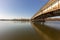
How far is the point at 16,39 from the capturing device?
13.3m

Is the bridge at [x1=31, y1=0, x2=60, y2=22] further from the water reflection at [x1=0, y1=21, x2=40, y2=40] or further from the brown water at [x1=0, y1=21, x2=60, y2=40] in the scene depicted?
the water reflection at [x1=0, y1=21, x2=40, y2=40]

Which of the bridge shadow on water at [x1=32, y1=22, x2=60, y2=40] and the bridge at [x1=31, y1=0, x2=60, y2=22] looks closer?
the bridge shadow on water at [x1=32, y1=22, x2=60, y2=40]

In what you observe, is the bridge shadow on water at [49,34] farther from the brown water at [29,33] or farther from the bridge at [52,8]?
the bridge at [52,8]

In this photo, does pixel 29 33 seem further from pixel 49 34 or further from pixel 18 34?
pixel 49 34

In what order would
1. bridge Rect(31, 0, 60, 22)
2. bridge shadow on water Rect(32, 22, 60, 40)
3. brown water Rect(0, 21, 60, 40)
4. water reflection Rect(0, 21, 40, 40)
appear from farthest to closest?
bridge Rect(31, 0, 60, 22), bridge shadow on water Rect(32, 22, 60, 40), brown water Rect(0, 21, 60, 40), water reflection Rect(0, 21, 40, 40)

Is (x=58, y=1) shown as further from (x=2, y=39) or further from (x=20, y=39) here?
(x=2, y=39)

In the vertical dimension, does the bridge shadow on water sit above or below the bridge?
below

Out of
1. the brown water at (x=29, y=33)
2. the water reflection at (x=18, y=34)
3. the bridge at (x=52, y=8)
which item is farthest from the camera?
the bridge at (x=52, y=8)

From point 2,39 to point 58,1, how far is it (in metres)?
9.83

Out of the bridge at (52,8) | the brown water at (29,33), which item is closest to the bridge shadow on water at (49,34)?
Answer: the brown water at (29,33)

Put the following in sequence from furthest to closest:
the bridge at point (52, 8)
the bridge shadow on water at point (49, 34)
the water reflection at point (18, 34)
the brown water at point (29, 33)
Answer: the bridge at point (52, 8) < the bridge shadow on water at point (49, 34) < the brown water at point (29, 33) < the water reflection at point (18, 34)

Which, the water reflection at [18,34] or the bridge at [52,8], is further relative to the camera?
the bridge at [52,8]

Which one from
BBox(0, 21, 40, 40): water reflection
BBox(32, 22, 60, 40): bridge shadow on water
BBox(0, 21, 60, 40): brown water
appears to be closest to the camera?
BBox(0, 21, 40, 40): water reflection

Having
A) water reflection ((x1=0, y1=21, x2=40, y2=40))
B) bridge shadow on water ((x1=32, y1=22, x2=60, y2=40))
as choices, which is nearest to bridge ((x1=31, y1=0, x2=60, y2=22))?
bridge shadow on water ((x1=32, y1=22, x2=60, y2=40))
